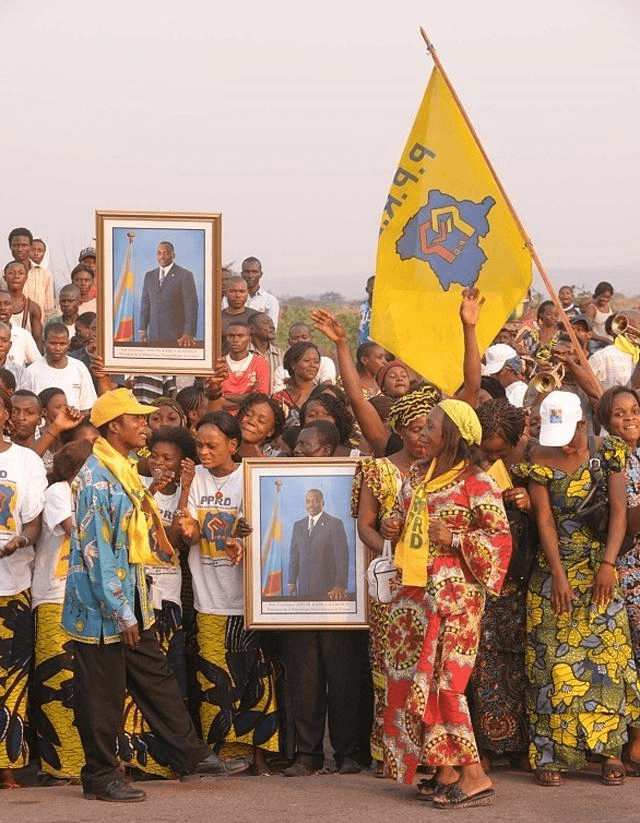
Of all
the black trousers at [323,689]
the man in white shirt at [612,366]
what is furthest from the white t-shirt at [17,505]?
the man in white shirt at [612,366]

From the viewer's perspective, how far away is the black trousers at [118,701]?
24.8 ft

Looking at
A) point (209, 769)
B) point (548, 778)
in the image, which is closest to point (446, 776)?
point (548, 778)

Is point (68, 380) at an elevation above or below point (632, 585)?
above

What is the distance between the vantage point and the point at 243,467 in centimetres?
821

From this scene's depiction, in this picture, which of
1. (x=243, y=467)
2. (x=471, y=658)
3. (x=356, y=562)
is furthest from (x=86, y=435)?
(x=471, y=658)

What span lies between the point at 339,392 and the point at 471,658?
10.1 feet

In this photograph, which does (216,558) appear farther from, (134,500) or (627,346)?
(627,346)

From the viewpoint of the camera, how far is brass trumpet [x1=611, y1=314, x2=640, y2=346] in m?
11.6

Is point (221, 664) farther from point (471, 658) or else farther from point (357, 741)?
point (471, 658)

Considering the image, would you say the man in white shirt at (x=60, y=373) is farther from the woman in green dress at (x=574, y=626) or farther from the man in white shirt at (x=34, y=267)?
the woman in green dress at (x=574, y=626)

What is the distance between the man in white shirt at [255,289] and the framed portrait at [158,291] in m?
6.38

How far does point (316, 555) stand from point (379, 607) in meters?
0.50

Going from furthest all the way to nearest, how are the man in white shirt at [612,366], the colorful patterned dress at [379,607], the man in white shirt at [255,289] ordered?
the man in white shirt at [255,289], the man in white shirt at [612,366], the colorful patterned dress at [379,607]

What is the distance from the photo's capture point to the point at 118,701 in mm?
7637
